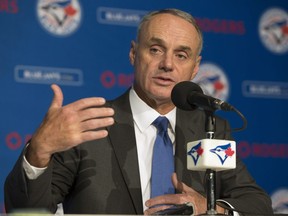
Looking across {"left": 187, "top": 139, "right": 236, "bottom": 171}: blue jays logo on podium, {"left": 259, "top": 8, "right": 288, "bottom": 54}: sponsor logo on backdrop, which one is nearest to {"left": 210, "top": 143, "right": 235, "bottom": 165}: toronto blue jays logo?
{"left": 187, "top": 139, "right": 236, "bottom": 171}: blue jays logo on podium

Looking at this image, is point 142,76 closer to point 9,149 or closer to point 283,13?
point 9,149

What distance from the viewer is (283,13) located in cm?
397

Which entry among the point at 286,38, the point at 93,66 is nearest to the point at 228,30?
the point at 286,38

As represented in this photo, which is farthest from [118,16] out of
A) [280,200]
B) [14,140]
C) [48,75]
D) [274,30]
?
[280,200]

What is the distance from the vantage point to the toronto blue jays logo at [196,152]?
1938 mm

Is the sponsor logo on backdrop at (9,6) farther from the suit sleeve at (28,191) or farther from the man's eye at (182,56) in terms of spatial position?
the suit sleeve at (28,191)

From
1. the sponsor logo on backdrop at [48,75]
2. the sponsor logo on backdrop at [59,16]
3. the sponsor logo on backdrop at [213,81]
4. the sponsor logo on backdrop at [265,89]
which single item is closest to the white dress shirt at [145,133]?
the sponsor logo on backdrop at [48,75]

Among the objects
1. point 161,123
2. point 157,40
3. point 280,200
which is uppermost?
point 157,40

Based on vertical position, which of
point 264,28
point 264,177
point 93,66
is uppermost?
point 264,28

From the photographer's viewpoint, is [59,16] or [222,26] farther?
[222,26]

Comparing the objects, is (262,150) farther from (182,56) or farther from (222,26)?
(182,56)

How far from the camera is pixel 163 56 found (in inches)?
105

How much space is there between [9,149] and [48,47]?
55 cm

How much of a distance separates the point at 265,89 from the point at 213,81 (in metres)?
0.31
